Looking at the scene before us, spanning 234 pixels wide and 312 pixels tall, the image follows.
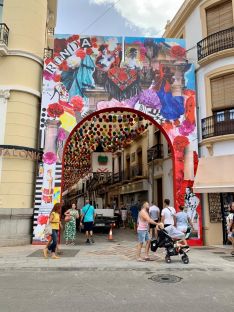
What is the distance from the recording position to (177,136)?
14828 millimetres

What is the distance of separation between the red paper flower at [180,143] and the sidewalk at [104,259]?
4333 mm

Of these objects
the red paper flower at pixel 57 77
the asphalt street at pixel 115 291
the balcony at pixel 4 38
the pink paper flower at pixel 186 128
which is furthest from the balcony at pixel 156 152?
the asphalt street at pixel 115 291

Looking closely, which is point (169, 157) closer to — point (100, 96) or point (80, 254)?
point (100, 96)

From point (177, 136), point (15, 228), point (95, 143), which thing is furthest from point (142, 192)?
point (15, 228)

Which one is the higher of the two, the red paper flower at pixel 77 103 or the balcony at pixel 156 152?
the red paper flower at pixel 77 103

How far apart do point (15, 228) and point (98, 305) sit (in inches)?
328

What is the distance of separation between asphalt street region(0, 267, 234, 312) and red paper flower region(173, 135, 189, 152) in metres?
6.70

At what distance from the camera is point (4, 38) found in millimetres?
14148

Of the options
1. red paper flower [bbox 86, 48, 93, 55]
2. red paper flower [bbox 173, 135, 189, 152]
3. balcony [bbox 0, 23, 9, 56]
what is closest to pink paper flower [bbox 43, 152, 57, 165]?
balcony [bbox 0, 23, 9, 56]

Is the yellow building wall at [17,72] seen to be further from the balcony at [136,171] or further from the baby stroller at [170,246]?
the balcony at [136,171]

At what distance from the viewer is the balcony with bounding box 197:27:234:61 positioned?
14.5 m

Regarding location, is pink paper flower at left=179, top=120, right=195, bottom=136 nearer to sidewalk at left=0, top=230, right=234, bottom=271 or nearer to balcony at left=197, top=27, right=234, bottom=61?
balcony at left=197, top=27, right=234, bottom=61

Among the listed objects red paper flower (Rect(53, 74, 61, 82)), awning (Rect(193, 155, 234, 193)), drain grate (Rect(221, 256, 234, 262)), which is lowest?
drain grate (Rect(221, 256, 234, 262))

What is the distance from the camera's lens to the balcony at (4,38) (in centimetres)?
1384
